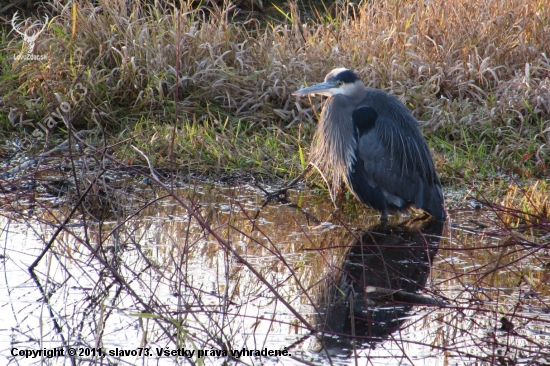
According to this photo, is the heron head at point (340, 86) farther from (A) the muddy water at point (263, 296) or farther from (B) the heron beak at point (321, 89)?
(A) the muddy water at point (263, 296)

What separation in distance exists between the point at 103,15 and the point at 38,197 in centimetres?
250

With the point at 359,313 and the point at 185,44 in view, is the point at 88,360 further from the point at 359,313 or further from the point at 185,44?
the point at 185,44

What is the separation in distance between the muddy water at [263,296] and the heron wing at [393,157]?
0.26 meters

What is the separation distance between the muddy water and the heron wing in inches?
10.4

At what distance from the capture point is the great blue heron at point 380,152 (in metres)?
5.64

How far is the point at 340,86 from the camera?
5.75 metres

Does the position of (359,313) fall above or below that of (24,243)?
below

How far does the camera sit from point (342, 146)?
5.76 metres

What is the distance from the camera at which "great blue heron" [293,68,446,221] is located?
564 cm

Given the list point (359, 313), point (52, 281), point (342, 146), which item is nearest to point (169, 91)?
point (342, 146)

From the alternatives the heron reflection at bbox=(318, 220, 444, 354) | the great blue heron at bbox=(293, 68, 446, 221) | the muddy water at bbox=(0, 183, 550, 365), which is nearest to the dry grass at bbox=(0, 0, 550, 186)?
the great blue heron at bbox=(293, 68, 446, 221)

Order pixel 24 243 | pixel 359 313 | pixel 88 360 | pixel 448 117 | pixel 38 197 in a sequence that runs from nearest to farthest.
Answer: pixel 88 360 → pixel 359 313 → pixel 24 243 → pixel 38 197 → pixel 448 117

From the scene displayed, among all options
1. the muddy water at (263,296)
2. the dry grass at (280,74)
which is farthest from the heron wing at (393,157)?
the dry grass at (280,74)

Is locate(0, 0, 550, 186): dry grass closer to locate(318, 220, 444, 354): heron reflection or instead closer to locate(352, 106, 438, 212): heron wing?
locate(352, 106, 438, 212): heron wing
